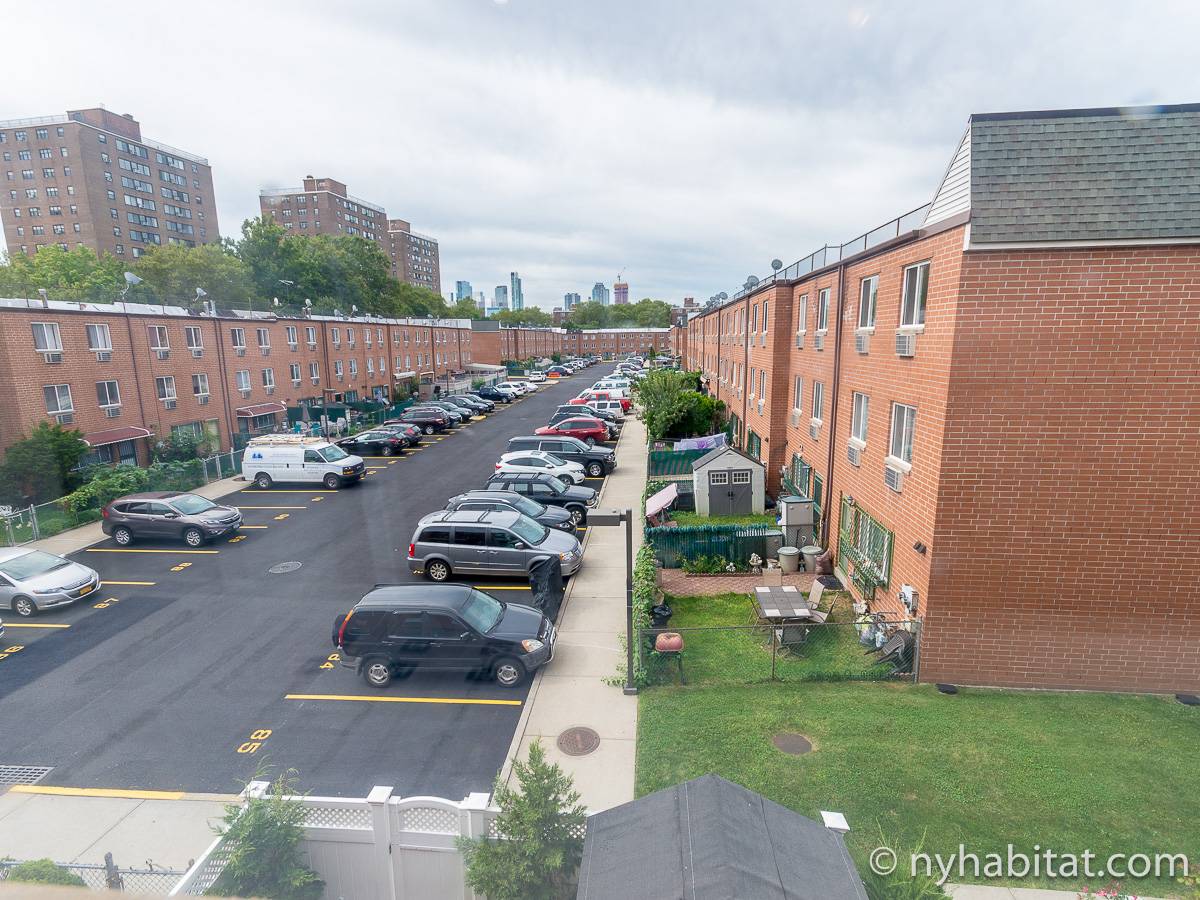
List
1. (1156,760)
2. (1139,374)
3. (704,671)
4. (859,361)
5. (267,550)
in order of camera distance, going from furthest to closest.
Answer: (267,550) < (859,361) < (704,671) < (1139,374) < (1156,760)

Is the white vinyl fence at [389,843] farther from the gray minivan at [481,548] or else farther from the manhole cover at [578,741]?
the gray minivan at [481,548]

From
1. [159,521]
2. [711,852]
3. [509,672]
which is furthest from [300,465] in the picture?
[711,852]

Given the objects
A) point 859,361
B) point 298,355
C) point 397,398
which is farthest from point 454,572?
point 397,398

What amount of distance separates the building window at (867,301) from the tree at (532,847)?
11.7 metres

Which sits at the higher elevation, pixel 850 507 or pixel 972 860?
pixel 850 507

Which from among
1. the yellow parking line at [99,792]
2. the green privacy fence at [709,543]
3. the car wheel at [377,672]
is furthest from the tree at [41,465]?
the green privacy fence at [709,543]

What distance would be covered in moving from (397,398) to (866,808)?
48948 millimetres

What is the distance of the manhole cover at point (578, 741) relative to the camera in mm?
9086

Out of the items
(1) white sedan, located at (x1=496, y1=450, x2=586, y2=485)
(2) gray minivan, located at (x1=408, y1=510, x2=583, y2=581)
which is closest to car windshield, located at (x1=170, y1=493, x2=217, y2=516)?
(2) gray minivan, located at (x1=408, y1=510, x2=583, y2=581)

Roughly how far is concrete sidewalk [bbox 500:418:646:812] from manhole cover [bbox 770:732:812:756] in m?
2.13

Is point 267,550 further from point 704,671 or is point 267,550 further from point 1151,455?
point 1151,455

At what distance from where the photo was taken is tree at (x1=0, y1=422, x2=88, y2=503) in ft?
68.7

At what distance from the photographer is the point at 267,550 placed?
1839 cm

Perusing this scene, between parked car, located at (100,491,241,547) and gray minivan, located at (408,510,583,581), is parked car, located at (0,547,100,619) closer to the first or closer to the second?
parked car, located at (100,491,241,547)
